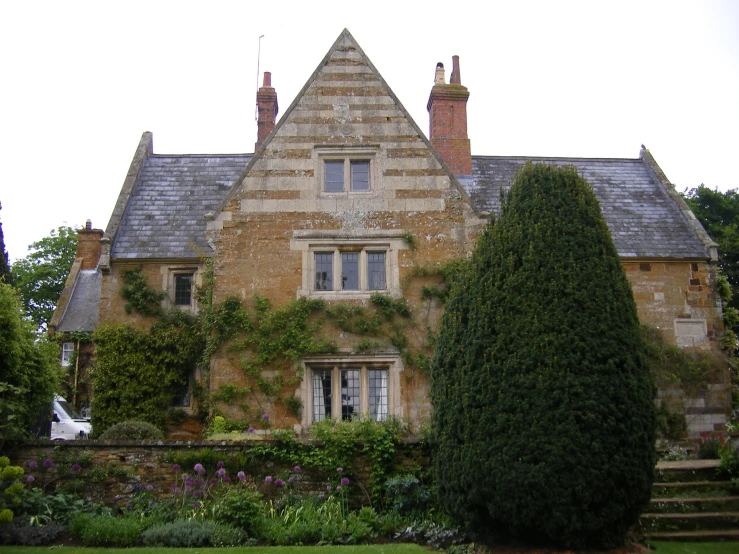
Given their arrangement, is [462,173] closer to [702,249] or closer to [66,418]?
[702,249]

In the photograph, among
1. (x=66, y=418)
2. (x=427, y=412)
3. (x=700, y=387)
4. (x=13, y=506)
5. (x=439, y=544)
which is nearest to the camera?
(x=439, y=544)

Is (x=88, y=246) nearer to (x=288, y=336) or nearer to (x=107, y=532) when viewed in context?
(x=288, y=336)

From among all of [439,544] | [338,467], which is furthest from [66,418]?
[439,544]

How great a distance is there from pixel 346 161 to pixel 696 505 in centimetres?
1070

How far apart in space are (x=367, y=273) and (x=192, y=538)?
8.51 metres

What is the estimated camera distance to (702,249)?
21.0 m

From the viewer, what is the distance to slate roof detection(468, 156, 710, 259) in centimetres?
2106

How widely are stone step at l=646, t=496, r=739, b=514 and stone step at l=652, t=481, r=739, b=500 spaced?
43cm

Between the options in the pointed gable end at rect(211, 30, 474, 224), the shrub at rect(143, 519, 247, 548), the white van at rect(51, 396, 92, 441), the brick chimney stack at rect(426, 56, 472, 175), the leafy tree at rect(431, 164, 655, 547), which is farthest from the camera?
the brick chimney stack at rect(426, 56, 472, 175)

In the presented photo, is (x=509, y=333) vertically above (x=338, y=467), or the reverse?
(x=509, y=333)

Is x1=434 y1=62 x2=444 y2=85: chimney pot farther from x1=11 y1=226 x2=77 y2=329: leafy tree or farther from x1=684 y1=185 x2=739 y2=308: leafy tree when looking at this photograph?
x1=11 y1=226 x2=77 y2=329: leafy tree

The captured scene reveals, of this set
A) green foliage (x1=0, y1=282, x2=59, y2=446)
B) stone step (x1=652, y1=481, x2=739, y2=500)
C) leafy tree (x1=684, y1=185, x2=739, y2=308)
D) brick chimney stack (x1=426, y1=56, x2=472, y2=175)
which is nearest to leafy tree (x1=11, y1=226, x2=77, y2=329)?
brick chimney stack (x1=426, y1=56, x2=472, y2=175)

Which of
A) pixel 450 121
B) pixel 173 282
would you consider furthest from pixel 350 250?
pixel 450 121

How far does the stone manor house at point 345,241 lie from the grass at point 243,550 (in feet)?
17.6
